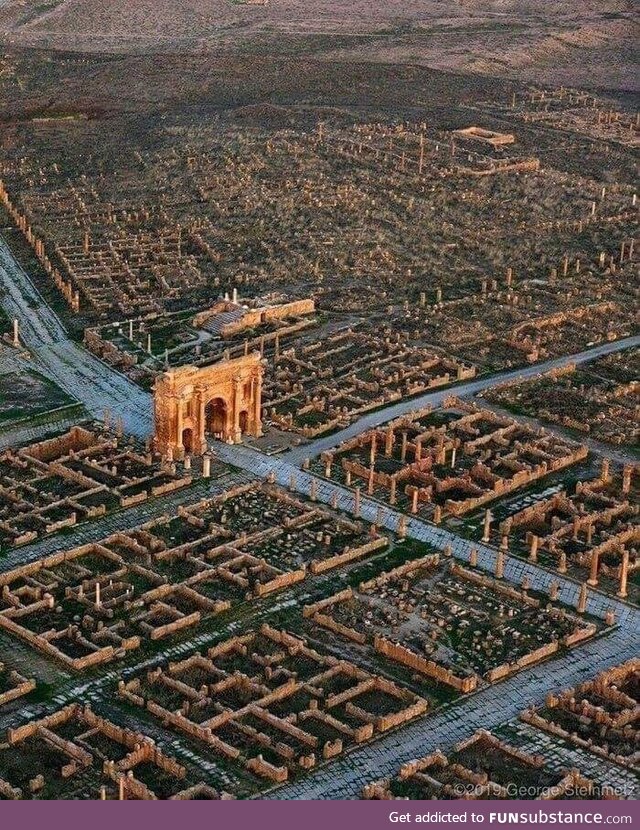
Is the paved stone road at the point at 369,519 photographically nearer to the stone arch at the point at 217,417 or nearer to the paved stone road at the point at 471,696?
the paved stone road at the point at 471,696

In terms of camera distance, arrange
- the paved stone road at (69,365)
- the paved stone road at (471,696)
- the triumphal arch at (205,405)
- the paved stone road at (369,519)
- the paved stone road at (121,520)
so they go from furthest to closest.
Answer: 1. the paved stone road at (69,365)
2. the triumphal arch at (205,405)
3. the paved stone road at (121,520)
4. the paved stone road at (369,519)
5. the paved stone road at (471,696)

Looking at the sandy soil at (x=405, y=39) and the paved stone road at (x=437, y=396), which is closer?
the paved stone road at (x=437, y=396)

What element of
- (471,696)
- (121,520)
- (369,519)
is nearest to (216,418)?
(121,520)

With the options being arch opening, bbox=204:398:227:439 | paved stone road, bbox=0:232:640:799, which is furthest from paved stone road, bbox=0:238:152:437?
arch opening, bbox=204:398:227:439

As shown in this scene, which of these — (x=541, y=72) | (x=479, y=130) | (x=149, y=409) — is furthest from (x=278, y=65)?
(x=149, y=409)

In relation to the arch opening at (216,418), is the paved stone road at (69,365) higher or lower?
lower

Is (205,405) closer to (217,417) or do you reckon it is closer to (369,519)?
(217,417)

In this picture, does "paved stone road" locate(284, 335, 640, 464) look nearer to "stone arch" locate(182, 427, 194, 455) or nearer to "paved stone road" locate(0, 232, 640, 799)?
"paved stone road" locate(0, 232, 640, 799)

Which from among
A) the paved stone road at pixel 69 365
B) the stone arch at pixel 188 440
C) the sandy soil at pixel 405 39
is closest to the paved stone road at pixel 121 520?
the stone arch at pixel 188 440

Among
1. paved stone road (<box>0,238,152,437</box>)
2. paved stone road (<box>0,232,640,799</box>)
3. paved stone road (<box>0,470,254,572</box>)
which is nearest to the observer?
paved stone road (<box>0,232,640,799</box>)
